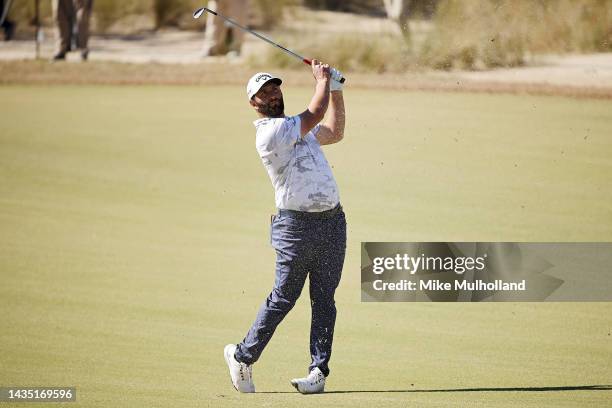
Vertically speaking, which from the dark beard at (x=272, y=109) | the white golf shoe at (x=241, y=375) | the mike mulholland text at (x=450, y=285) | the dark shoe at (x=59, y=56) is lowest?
the dark shoe at (x=59, y=56)

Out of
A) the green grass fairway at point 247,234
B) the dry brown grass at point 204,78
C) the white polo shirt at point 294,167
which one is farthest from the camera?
the dry brown grass at point 204,78

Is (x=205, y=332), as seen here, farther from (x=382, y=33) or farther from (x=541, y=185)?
(x=382, y=33)

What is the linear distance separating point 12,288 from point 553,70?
9.88m

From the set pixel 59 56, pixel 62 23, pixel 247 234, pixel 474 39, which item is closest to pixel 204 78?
pixel 59 56

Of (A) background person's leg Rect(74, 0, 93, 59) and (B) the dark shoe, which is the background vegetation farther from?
(B) the dark shoe

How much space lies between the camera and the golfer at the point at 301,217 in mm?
5461

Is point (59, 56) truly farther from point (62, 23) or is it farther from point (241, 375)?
point (241, 375)

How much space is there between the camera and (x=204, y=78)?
17.3 metres

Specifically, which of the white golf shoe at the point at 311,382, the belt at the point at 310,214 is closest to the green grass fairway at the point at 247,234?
the white golf shoe at the point at 311,382

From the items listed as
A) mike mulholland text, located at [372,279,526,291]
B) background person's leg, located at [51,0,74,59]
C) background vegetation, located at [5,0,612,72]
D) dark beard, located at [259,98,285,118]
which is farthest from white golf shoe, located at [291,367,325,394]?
background person's leg, located at [51,0,74,59]

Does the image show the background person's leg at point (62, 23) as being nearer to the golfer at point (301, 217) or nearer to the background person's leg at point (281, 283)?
the golfer at point (301, 217)

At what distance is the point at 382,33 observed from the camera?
20172mm

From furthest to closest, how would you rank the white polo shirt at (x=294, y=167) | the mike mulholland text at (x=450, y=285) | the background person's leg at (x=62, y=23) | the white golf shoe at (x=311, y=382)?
the background person's leg at (x=62, y=23) → the mike mulholland text at (x=450, y=285) → the white golf shoe at (x=311, y=382) → the white polo shirt at (x=294, y=167)

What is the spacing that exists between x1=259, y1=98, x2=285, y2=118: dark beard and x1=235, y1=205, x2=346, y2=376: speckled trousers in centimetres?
45
